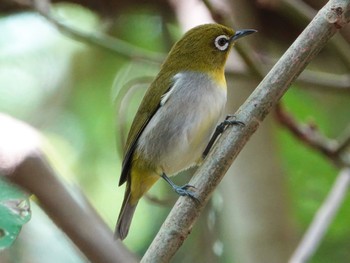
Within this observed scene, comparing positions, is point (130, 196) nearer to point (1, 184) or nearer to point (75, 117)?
point (1, 184)

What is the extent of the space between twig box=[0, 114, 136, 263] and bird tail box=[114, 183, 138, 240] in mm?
1052

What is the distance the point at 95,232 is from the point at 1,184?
0.27 meters

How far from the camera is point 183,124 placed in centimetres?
221

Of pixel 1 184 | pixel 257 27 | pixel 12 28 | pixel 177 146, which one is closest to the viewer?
pixel 1 184

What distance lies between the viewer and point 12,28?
379cm

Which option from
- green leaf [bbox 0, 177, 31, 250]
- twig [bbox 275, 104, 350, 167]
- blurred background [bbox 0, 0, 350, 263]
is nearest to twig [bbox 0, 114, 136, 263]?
green leaf [bbox 0, 177, 31, 250]

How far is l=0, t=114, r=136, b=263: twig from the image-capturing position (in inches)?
38.9

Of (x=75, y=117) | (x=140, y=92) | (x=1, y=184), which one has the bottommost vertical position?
(x=75, y=117)

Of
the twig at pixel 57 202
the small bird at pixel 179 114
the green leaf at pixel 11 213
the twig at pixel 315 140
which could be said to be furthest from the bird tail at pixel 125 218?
the twig at pixel 57 202

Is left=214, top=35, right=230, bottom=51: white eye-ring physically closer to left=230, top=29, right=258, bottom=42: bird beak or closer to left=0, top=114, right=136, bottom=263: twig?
left=230, top=29, right=258, bottom=42: bird beak

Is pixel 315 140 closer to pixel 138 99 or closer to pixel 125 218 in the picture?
pixel 125 218

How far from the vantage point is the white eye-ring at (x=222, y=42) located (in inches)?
89.8

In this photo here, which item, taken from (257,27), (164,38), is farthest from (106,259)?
(164,38)

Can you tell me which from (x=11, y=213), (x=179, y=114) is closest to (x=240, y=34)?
(x=179, y=114)
